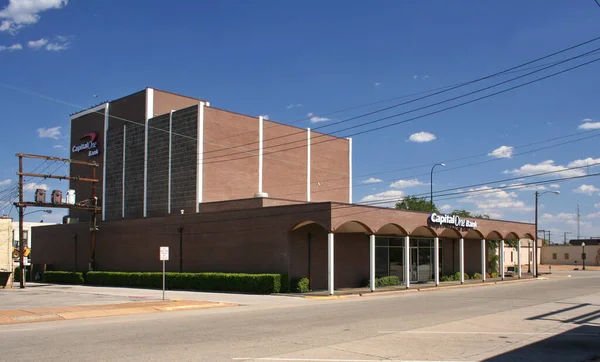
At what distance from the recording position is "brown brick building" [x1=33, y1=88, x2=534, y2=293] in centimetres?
3319

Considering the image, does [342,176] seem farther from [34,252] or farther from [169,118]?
[34,252]

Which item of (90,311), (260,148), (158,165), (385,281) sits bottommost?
(385,281)

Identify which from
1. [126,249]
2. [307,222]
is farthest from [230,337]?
[126,249]

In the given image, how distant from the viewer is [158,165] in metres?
45.8

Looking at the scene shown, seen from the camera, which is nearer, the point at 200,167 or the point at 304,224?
the point at 304,224

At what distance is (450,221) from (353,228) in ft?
33.1

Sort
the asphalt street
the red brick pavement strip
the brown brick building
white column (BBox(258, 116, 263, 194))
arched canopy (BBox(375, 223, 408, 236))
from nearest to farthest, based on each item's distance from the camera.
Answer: the asphalt street → the red brick pavement strip → the brown brick building → arched canopy (BBox(375, 223, 408, 236)) → white column (BBox(258, 116, 263, 194))

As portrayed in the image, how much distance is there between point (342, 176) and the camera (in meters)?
54.3

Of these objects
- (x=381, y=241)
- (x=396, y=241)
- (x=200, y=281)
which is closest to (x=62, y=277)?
(x=200, y=281)

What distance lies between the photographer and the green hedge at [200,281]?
3112 centimetres

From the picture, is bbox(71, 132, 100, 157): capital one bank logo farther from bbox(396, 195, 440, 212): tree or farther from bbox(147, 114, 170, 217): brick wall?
bbox(396, 195, 440, 212): tree

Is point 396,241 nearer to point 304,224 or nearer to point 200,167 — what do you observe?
point 304,224

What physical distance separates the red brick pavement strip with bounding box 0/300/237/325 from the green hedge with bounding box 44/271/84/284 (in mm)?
25899

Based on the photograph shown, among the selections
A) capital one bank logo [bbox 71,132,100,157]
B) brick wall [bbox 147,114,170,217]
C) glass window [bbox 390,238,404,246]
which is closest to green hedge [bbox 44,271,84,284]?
brick wall [bbox 147,114,170,217]
